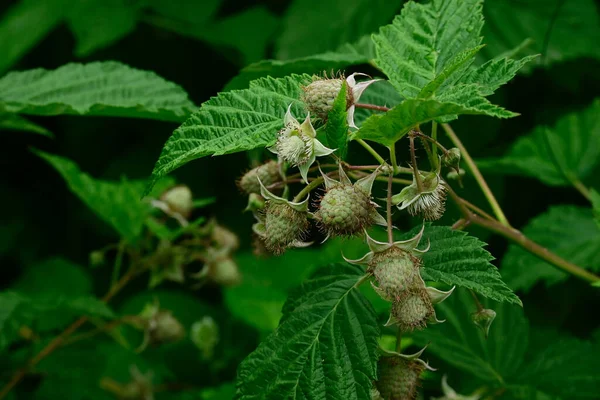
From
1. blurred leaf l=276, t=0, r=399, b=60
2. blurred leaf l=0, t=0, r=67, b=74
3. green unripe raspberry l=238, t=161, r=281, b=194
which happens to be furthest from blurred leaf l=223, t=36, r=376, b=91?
blurred leaf l=0, t=0, r=67, b=74

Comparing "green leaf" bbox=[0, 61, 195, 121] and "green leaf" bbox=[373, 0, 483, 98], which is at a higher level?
"green leaf" bbox=[373, 0, 483, 98]

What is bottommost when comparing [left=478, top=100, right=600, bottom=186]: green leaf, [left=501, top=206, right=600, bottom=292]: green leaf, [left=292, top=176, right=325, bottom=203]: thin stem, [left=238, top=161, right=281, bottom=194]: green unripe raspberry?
[left=501, top=206, right=600, bottom=292]: green leaf

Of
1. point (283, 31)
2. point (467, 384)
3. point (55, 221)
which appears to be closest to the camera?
point (467, 384)

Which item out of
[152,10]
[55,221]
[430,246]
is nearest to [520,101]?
[152,10]

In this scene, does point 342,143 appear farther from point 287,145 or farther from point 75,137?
point 75,137

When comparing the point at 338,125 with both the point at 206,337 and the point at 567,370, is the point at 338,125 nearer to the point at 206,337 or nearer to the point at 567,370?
the point at 567,370

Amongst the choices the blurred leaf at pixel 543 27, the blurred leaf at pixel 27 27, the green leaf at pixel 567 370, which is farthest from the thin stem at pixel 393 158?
the blurred leaf at pixel 27 27

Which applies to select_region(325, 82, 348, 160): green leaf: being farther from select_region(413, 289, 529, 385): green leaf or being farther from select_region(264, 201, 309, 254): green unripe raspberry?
select_region(413, 289, 529, 385): green leaf
